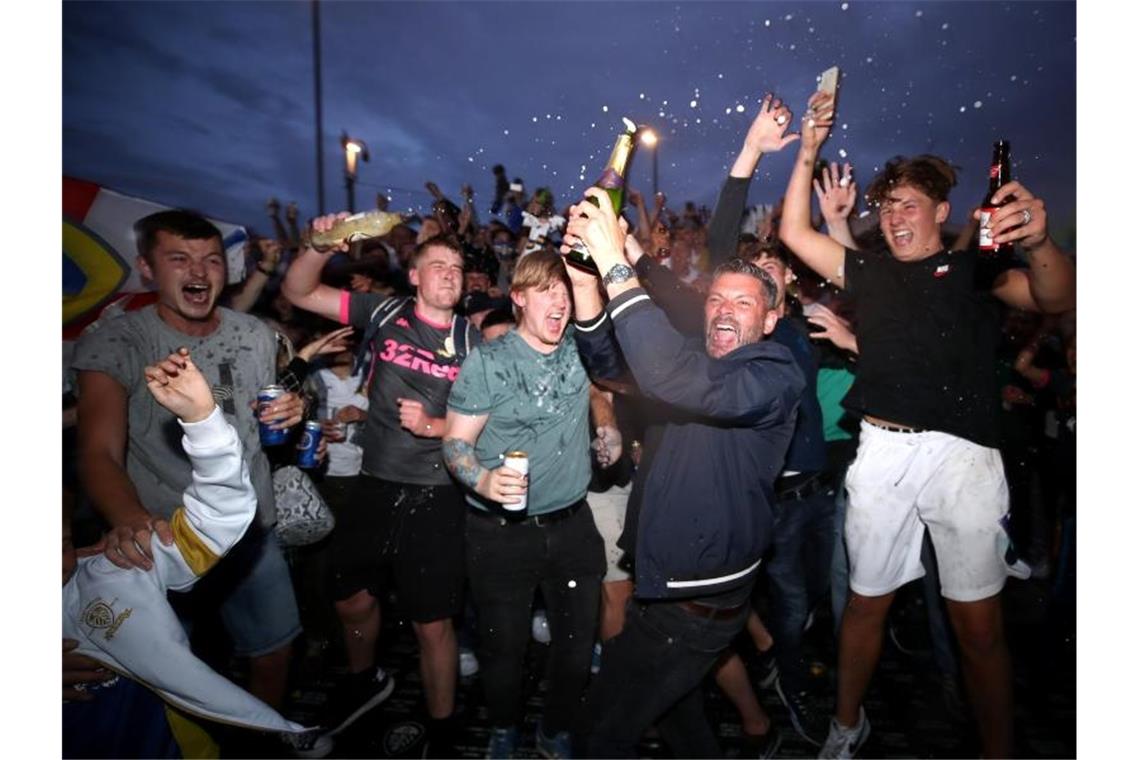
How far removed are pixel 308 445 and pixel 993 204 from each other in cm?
378

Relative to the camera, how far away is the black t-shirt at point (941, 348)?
2.78 m

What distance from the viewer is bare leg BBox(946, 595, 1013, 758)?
2805 mm

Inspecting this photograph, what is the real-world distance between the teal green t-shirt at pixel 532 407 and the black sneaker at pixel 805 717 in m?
1.87

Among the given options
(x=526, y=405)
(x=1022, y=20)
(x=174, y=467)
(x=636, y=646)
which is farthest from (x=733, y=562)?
(x=1022, y=20)

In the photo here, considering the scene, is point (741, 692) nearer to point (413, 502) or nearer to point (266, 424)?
point (413, 502)

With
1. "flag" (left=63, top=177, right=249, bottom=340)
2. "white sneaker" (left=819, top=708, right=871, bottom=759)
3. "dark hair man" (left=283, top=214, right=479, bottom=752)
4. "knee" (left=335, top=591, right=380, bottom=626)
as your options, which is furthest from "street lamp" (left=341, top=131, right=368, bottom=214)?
"white sneaker" (left=819, top=708, right=871, bottom=759)

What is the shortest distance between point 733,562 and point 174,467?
108 inches

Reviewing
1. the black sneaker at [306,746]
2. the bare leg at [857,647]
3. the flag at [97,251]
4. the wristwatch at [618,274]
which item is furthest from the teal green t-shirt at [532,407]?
the flag at [97,251]

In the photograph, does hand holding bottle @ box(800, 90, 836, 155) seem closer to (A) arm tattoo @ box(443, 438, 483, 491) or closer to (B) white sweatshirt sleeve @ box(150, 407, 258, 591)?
(A) arm tattoo @ box(443, 438, 483, 491)

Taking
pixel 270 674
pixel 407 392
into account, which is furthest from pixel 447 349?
pixel 270 674

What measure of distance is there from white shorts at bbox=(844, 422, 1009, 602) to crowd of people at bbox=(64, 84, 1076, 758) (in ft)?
0.05

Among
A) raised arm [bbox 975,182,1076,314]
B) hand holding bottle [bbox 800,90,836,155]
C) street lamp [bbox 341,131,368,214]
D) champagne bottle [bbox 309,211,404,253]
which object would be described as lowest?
raised arm [bbox 975,182,1076,314]

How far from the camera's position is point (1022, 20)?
9.91ft
